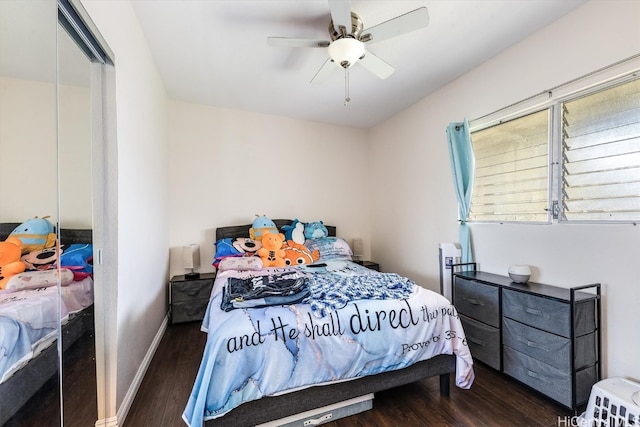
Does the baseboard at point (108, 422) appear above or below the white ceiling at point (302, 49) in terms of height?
below

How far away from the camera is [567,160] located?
1979mm

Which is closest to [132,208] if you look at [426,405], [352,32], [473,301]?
[352,32]

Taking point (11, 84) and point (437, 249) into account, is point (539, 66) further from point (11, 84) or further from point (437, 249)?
point (11, 84)

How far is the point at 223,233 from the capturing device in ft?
11.5

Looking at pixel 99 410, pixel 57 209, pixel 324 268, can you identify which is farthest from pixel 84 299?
pixel 324 268

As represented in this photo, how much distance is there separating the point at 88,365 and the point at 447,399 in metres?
2.17

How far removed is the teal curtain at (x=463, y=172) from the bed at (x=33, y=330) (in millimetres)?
2954

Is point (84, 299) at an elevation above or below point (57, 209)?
below

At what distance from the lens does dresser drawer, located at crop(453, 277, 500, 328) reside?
2092 millimetres

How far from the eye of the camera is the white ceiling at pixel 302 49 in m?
1.85

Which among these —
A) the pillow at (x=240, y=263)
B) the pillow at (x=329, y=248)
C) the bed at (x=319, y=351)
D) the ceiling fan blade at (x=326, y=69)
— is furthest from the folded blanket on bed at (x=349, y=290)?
the ceiling fan blade at (x=326, y=69)

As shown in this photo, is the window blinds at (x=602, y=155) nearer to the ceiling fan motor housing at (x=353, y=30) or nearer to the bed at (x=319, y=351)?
the bed at (x=319, y=351)

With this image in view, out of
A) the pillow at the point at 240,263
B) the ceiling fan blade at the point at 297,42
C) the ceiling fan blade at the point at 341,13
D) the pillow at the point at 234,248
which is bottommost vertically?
the pillow at the point at 240,263

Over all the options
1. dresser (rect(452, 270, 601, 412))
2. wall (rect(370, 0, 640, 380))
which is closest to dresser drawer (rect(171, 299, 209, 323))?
wall (rect(370, 0, 640, 380))
